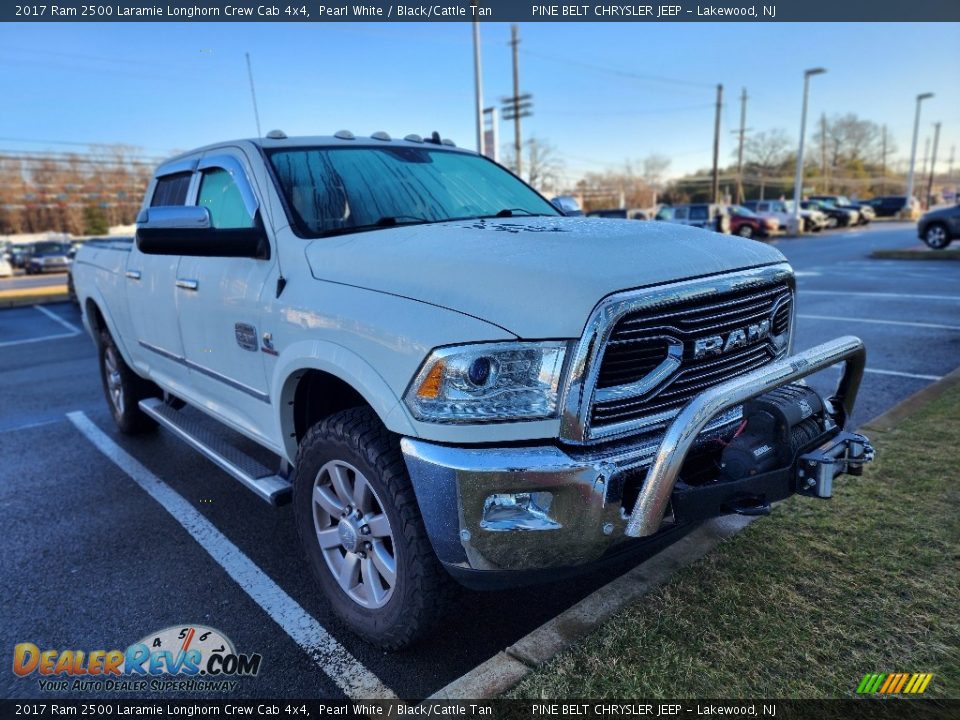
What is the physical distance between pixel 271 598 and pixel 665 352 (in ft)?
7.02

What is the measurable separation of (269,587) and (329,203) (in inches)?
74.6

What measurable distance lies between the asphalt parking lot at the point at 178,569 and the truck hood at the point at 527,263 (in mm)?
1140

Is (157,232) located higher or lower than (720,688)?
higher

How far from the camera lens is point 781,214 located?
115 ft

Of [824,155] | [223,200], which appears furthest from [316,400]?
[824,155]

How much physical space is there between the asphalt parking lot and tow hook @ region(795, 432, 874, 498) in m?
0.67

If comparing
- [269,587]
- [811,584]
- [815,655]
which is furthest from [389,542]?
[811,584]

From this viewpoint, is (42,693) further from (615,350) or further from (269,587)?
(615,350)

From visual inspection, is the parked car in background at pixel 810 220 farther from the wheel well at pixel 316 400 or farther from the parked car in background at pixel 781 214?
the wheel well at pixel 316 400

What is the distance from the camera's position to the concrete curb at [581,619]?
7.41ft

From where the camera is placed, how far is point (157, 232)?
306 cm

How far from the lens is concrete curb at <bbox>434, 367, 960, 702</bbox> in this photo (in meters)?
2.26

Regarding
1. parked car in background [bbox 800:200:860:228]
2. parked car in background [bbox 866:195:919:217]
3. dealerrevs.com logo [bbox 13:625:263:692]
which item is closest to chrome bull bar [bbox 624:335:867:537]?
dealerrevs.com logo [bbox 13:625:263:692]

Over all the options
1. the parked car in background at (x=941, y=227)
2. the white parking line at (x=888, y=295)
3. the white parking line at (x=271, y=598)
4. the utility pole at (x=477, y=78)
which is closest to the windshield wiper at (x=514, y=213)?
the white parking line at (x=271, y=598)
